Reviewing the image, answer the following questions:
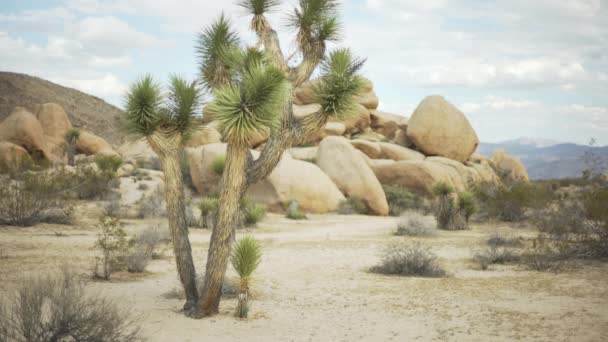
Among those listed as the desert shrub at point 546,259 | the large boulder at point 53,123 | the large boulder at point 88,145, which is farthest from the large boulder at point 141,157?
the desert shrub at point 546,259

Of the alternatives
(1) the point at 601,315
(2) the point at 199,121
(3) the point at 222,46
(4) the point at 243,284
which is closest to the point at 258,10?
(3) the point at 222,46

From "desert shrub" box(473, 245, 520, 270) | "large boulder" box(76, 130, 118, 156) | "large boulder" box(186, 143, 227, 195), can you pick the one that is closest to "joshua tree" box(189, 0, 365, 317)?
"desert shrub" box(473, 245, 520, 270)

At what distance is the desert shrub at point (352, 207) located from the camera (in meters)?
20.6

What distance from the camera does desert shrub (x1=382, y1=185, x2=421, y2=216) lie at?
22266mm

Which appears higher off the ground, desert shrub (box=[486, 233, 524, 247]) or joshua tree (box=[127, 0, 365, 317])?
joshua tree (box=[127, 0, 365, 317])

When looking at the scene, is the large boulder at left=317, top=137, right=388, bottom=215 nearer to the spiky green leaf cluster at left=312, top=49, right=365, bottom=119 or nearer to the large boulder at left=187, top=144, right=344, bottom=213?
the large boulder at left=187, top=144, right=344, bottom=213

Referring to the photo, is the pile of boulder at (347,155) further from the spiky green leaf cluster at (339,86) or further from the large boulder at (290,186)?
the spiky green leaf cluster at (339,86)

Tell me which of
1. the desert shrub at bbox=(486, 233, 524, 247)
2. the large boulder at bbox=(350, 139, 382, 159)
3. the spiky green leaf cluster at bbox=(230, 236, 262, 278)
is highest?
Answer: the large boulder at bbox=(350, 139, 382, 159)

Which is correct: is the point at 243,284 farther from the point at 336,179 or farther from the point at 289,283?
the point at 336,179

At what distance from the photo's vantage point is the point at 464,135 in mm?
29609

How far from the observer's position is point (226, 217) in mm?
6602

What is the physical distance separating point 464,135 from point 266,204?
14.5 m

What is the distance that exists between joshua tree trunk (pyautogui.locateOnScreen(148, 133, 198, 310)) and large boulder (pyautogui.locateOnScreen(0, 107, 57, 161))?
26668mm

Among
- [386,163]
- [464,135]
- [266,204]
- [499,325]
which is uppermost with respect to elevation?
[464,135]
